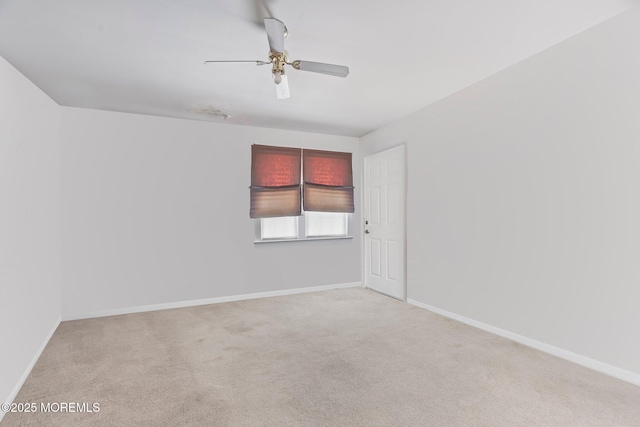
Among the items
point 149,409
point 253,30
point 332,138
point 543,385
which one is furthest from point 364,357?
point 332,138

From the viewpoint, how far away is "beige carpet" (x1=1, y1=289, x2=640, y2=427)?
1.98 m

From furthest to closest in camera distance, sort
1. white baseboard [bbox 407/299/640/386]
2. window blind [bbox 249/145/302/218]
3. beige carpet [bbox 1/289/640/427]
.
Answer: window blind [bbox 249/145/302/218] < white baseboard [bbox 407/299/640/386] < beige carpet [bbox 1/289/640/427]

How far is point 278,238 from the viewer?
502cm

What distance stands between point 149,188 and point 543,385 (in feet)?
14.6

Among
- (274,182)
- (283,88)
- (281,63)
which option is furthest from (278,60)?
(274,182)

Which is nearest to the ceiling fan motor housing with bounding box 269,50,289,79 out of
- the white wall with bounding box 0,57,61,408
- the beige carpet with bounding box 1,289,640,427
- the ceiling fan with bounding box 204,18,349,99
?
the ceiling fan with bounding box 204,18,349,99

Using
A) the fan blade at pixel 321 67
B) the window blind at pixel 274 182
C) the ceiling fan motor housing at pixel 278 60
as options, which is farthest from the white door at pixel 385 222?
the ceiling fan motor housing at pixel 278 60

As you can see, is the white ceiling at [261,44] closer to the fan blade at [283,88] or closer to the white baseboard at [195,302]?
the fan blade at [283,88]

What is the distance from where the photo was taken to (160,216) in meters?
4.30

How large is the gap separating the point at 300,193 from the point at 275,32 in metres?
3.07

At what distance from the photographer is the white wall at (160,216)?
3932mm

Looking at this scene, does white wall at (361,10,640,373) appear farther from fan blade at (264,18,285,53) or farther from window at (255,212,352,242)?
fan blade at (264,18,285,53)

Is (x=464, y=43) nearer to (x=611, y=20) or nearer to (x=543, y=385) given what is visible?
(x=611, y=20)

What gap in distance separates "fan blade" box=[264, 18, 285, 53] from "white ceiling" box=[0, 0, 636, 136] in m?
0.08
